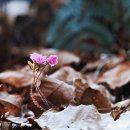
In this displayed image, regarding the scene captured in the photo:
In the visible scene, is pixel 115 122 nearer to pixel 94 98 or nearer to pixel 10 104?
pixel 94 98

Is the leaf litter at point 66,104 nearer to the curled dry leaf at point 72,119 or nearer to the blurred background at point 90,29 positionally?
the curled dry leaf at point 72,119

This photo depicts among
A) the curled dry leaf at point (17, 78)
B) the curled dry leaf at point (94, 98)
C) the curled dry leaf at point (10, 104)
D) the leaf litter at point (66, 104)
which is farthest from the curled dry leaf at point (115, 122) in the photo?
the curled dry leaf at point (17, 78)

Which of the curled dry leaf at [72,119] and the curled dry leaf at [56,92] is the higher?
the curled dry leaf at [56,92]

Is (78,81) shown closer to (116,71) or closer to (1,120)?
(1,120)

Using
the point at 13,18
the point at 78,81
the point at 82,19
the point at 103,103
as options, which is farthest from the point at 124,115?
the point at 13,18

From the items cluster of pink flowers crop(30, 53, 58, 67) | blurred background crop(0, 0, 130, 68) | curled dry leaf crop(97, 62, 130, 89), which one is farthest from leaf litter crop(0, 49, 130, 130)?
blurred background crop(0, 0, 130, 68)

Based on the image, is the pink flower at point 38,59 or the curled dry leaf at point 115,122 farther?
the pink flower at point 38,59
